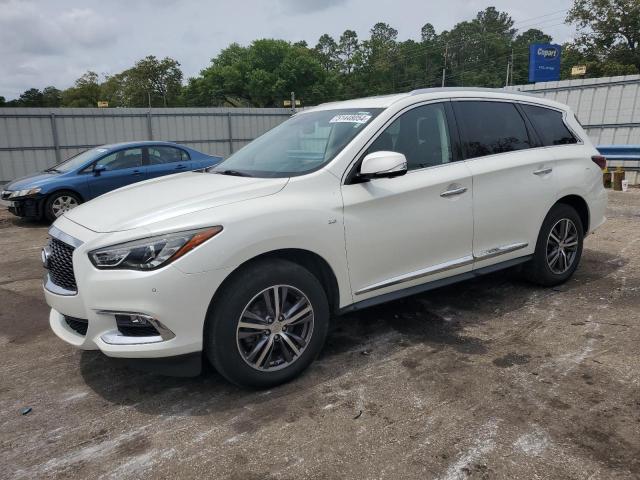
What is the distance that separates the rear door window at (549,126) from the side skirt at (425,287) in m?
1.13

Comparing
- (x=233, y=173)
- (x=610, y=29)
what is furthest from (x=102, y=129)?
(x=610, y=29)

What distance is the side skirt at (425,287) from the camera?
138 inches

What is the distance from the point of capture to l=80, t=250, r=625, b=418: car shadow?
10.3 feet

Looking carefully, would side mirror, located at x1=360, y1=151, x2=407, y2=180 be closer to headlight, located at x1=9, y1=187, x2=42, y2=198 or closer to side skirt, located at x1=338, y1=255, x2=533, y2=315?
side skirt, located at x1=338, y1=255, x2=533, y2=315

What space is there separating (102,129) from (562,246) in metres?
13.9

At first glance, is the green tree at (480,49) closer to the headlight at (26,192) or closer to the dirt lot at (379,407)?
the headlight at (26,192)

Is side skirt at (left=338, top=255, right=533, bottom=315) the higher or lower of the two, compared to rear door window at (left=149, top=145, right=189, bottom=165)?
lower

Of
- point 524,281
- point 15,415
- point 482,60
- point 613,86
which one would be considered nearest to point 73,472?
point 15,415

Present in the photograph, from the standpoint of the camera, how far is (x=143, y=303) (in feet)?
9.00

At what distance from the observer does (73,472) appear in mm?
2482

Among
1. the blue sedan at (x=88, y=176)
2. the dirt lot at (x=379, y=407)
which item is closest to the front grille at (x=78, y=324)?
the dirt lot at (x=379, y=407)

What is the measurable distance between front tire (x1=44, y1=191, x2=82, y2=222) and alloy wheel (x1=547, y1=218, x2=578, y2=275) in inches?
320

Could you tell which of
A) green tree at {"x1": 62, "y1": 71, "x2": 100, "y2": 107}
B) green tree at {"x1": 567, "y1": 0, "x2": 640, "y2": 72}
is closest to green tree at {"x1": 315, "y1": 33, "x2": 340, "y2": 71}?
green tree at {"x1": 62, "y1": 71, "x2": 100, "y2": 107}

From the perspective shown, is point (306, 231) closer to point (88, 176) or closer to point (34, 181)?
point (88, 176)
